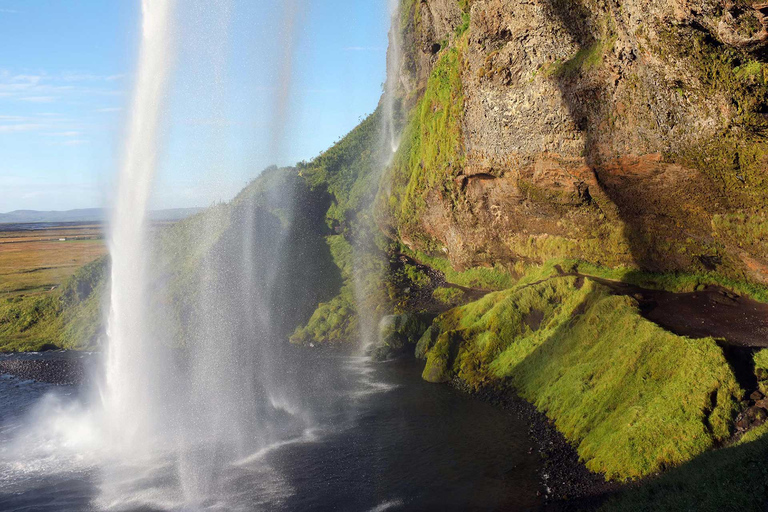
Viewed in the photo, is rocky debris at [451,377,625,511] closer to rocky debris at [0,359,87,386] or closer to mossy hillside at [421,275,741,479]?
mossy hillside at [421,275,741,479]

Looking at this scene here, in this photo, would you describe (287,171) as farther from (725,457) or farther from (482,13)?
(725,457)

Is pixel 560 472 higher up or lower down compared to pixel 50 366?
higher up

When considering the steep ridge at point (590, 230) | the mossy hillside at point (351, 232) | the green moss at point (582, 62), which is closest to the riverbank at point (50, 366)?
the steep ridge at point (590, 230)

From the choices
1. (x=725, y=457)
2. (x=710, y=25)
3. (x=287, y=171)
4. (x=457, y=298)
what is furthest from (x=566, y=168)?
(x=287, y=171)

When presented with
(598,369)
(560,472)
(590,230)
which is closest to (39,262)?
(590,230)

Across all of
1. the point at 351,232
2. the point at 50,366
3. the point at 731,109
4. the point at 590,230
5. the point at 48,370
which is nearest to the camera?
the point at 731,109

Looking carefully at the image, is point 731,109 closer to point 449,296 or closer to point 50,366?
point 449,296
